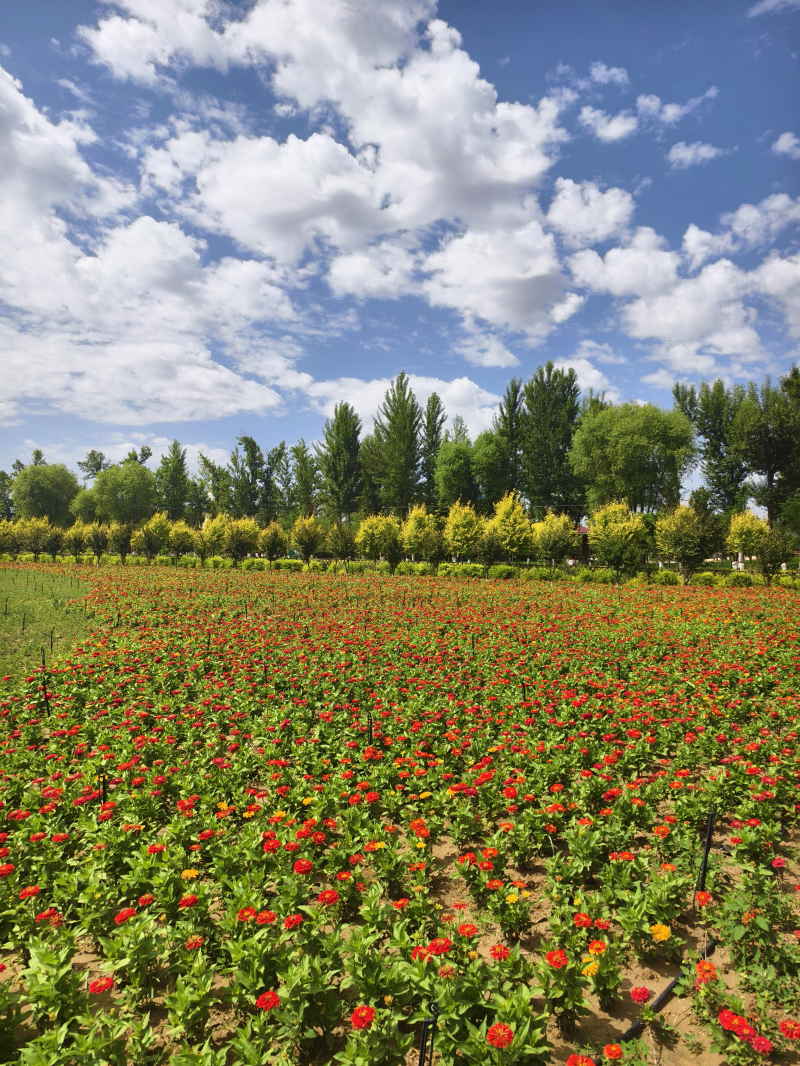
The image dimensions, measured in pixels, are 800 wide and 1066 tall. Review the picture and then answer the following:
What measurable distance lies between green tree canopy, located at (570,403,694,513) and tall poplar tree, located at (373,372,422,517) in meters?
15.6

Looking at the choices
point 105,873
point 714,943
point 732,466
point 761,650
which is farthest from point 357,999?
point 732,466

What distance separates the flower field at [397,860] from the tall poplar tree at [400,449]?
41.8m

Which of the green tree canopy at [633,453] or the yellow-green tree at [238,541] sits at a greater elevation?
the green tree canopy at [633,453]

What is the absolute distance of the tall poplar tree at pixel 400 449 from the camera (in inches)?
1982

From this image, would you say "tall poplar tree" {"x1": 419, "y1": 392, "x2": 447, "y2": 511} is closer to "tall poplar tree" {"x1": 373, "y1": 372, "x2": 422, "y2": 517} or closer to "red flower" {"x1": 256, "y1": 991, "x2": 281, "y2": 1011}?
"tall poplar tree" {"x1": 373, "y1": 372, "x2": 422, "y2": 517}

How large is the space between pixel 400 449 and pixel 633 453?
21246 mm

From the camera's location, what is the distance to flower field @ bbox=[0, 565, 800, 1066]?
2.76m

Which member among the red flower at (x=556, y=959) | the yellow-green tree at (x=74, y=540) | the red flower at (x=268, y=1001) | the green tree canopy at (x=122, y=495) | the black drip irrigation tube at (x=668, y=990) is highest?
the green tree canopy at (x=122, y=495)

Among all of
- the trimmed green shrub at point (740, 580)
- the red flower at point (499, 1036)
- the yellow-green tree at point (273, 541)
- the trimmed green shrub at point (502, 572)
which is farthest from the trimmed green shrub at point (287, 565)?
the red flower at point (499, 1036)

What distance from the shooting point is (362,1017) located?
2.43 meters

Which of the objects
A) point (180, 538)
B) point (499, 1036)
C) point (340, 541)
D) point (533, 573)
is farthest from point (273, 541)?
point (499, 1036)

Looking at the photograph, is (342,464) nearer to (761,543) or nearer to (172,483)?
(172,483)

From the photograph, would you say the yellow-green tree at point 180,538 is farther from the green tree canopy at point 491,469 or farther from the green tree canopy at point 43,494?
the green tree canopy at point 43,494

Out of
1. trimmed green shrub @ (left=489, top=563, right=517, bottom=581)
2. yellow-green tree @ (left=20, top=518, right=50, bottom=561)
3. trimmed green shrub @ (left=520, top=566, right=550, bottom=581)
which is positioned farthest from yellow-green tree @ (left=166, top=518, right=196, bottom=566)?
trimmed green shrub @ (left=520, top=566, right=550, bottom=581)
